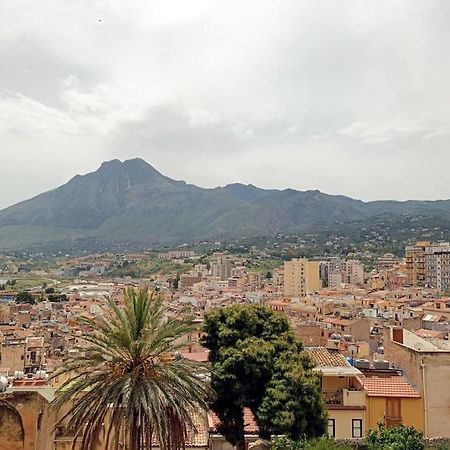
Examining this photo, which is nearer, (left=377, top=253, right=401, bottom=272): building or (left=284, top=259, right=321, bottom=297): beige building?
(left=284, top=259, right=321, bottom=297): beige building

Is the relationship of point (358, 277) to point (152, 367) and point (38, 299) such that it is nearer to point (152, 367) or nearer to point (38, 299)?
point (38, 299)

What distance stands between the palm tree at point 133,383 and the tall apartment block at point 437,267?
4571 inches

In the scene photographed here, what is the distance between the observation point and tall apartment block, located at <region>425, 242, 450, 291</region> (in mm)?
123688

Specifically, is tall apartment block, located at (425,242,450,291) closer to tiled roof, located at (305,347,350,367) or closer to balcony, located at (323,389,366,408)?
tiled roof, located at (305,347,350,367)

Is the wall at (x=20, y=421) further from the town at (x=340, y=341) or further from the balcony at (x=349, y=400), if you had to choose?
the balcony at (x=349, y=400)

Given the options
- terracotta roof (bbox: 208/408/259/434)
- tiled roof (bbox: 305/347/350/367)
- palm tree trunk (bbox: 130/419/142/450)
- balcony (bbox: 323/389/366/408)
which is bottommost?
terracotta roof (bbox: 208/408/259/434)

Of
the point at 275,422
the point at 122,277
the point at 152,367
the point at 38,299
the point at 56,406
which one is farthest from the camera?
the point at 122,277

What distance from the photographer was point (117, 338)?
1407 centimetres

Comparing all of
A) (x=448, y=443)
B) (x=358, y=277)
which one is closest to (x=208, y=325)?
(x=448, y=443)

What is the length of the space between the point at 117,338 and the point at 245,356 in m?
4.69

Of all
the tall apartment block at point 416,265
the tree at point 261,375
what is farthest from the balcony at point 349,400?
the tall apartment block at point 416,265

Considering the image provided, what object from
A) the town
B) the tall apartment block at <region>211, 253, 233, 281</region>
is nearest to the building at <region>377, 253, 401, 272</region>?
the town

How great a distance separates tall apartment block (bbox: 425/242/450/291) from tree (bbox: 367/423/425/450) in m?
110

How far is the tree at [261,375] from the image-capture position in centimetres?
1697
